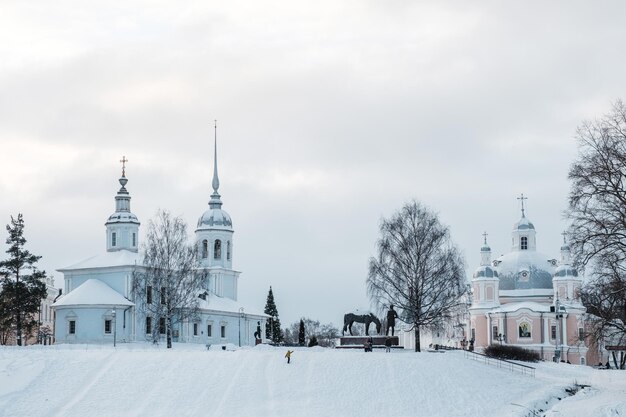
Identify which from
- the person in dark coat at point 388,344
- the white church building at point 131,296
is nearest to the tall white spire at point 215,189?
the white church building at point 131,296

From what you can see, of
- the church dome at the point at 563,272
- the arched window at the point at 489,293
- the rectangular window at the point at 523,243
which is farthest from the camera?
the rectangular window at the point at 523,243

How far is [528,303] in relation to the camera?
9806 cm

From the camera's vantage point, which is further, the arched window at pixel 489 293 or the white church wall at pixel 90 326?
the arched window at pixel 489 293

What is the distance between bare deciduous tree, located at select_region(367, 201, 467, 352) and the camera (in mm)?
65875

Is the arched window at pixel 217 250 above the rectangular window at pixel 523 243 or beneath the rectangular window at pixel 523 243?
beneath

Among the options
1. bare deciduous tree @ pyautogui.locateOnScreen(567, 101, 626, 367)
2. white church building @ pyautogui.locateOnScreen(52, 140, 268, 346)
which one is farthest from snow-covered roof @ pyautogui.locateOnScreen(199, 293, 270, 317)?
bare deciduous tree @ pyautogui.locateOnScreen(567, 101, 626, 367)

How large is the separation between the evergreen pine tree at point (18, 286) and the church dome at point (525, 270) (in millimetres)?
46828

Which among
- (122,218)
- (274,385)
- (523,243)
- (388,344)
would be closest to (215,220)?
(122,218)

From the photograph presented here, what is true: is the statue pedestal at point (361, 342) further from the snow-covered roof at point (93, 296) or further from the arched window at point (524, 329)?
the arched window at point (524, 329)

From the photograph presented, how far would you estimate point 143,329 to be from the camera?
82125 mm

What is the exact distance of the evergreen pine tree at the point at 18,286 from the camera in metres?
73.4

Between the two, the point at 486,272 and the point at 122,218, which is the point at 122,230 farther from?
the point at 486,272

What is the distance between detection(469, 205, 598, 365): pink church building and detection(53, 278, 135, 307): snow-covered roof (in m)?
32.5

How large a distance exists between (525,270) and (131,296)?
129 ft
